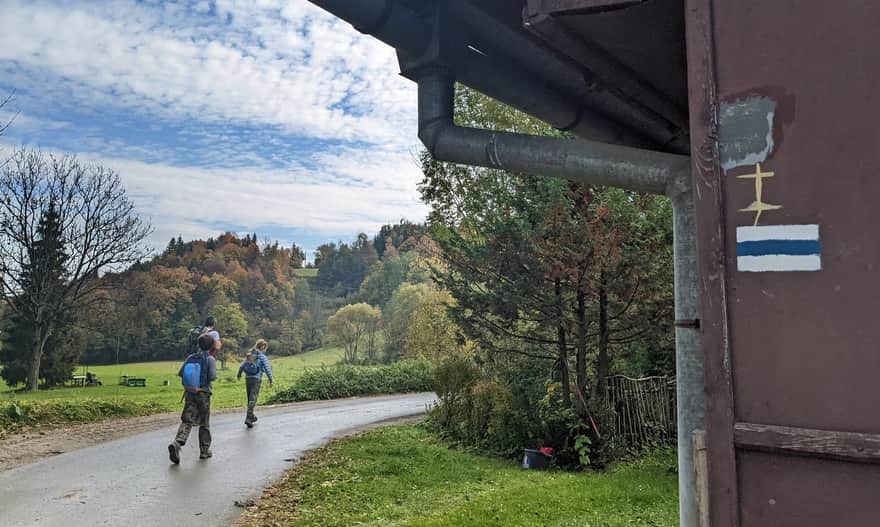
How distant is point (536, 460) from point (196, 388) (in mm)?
5550

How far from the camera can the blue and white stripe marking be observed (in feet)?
6.67

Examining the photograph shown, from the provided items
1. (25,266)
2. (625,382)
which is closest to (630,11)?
(625,382)

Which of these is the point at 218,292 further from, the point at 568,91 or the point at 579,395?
the point at 568,91

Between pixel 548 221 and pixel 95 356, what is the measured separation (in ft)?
118

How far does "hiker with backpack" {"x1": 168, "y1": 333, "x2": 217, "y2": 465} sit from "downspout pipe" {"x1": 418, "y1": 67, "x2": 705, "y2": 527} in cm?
695

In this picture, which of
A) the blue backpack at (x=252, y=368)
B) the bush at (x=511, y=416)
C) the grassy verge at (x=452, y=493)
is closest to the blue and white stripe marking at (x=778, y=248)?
the grassy verge at (x=452, y=493)

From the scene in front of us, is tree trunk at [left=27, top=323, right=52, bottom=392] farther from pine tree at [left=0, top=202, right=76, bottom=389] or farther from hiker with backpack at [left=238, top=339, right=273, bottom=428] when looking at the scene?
hiker with backpack at [left=238, top=339, right=273, bottom=428]

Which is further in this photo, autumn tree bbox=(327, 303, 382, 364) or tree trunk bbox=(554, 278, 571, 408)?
autumn tree bbox=(327, 303, 382, 364)

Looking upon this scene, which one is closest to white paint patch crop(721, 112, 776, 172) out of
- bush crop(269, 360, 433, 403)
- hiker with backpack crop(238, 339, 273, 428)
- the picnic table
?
hiker with backpack crop(238, 339, 273, 428)

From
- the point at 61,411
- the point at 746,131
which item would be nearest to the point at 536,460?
the point at 746,131

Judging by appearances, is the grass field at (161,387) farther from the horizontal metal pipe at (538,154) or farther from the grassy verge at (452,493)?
the horizontal metal pipe at (538,154)

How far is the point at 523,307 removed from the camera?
10703 mm

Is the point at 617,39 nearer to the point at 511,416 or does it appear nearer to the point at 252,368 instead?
the point at 511,416

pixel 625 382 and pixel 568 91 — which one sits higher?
pixel 568 91
